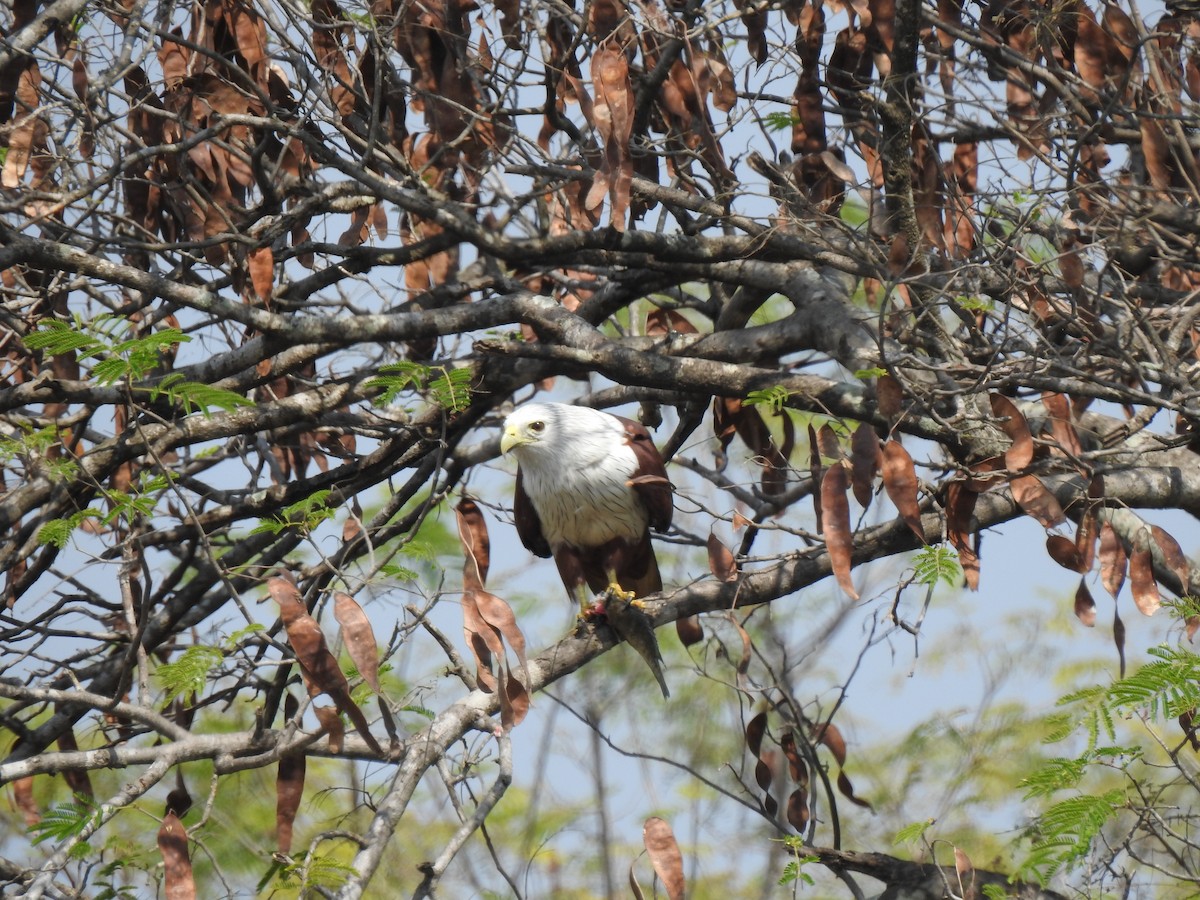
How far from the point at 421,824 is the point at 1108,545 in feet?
23.3

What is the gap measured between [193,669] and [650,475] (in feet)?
8.09

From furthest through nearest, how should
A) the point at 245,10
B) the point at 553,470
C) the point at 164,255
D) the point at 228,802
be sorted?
the point at 228,802, the point at 553,470, the point at 164,255, the point at 245,10

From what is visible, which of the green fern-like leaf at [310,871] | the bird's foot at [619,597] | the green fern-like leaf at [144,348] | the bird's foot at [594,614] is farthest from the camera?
the bird's foot at [594,614]

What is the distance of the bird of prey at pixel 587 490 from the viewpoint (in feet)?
19.1

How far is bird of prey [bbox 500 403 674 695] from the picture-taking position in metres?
5.83

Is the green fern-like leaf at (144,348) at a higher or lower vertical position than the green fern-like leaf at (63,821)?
higher

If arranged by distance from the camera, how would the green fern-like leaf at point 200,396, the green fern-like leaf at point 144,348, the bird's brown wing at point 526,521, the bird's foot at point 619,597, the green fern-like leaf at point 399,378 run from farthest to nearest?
the bird's brown wing at point 526,521
the bird's foot at point 619,597
the green fern-like leaf at point 399,378
the green fern-like leaf at point 200,396
the green fern-like leaf at point 144,348

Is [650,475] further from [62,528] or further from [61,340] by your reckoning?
[61,340]

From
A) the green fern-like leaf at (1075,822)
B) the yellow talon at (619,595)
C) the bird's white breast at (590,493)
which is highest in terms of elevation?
the bird's white breast at (590,493)

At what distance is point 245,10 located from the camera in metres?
4.71

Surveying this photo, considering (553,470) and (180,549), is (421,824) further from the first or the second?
(553,470)

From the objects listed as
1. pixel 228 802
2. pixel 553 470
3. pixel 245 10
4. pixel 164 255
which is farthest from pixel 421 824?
pixel 245 10

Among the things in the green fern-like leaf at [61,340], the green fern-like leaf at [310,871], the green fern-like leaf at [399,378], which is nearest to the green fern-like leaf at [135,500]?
the green fern-like leaf at [61,340]

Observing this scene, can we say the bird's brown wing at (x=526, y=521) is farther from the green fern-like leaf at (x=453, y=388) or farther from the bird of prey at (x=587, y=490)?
the green fern-like leaf at (x=453, y=388)
